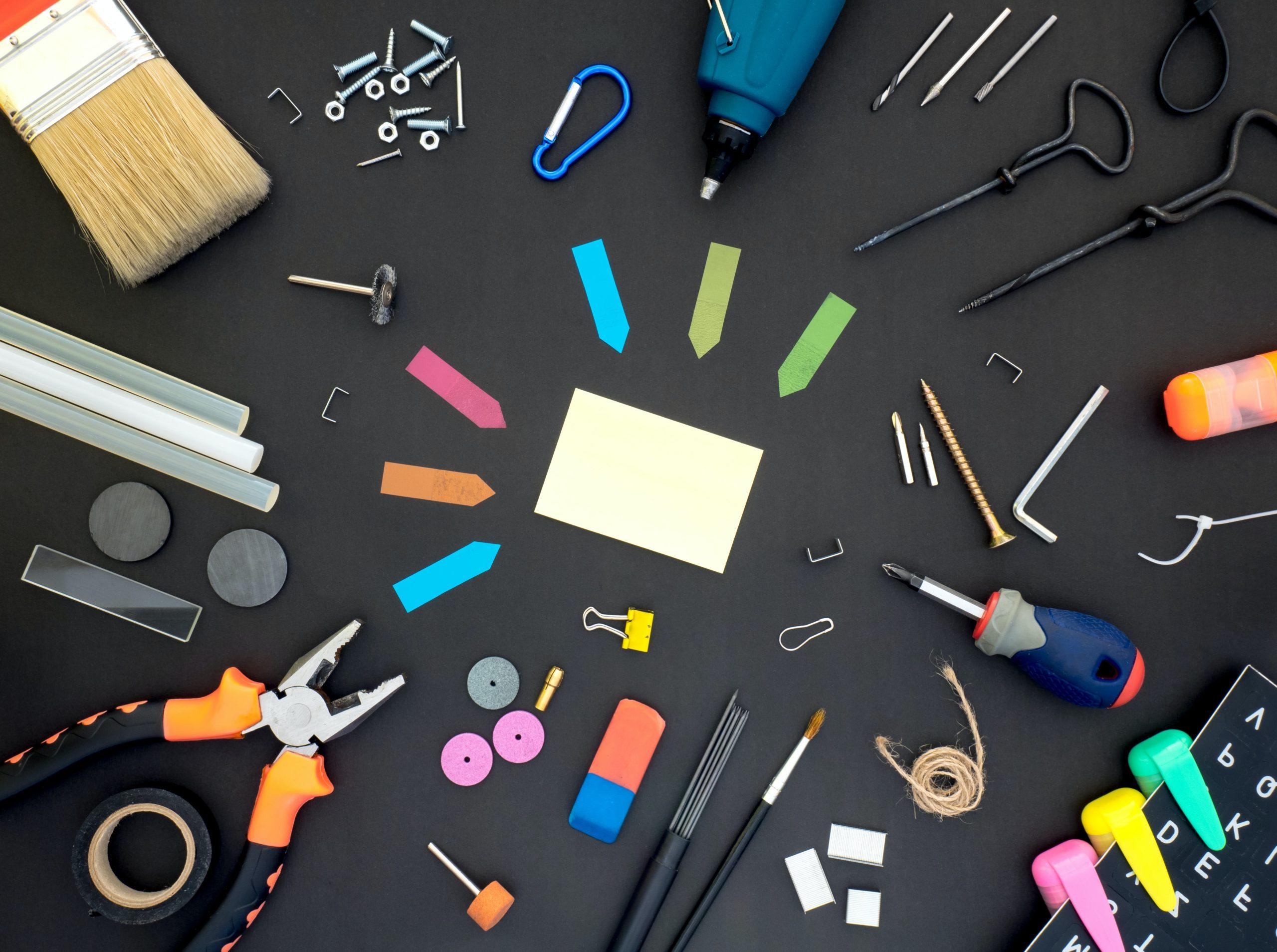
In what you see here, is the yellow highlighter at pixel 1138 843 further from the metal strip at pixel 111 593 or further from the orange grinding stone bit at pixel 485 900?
the metal strip at pixel 111 593

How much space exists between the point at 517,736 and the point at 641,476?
0.58 meters

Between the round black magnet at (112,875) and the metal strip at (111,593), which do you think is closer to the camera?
the round black magnet at (112,875)

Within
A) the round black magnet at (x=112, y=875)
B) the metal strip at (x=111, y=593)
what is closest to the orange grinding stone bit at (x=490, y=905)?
the round black magnet at (x=112, y=875)

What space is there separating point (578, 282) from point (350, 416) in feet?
1.74

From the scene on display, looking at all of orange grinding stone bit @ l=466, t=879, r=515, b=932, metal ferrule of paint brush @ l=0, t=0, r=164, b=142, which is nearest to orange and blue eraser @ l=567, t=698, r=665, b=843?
orange grinding stone bit @ l=466, t=879, r=515, b=932

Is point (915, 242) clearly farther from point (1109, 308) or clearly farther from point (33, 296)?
point (33, 296)

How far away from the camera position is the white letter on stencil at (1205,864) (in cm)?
141

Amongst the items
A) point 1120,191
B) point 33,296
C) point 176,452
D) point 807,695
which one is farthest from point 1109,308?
point 33,296

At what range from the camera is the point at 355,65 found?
1.39 meters

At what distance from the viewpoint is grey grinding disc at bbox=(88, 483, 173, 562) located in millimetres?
1397

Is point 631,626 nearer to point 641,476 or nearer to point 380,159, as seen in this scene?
point 641,476

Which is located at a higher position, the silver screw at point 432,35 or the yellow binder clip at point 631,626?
the silver screw at point 432,35

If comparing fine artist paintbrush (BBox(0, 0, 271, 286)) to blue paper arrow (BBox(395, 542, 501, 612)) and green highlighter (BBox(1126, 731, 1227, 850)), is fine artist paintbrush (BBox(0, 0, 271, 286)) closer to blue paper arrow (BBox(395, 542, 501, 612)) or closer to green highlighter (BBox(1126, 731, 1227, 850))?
blue paper arrow (BBox(395, 542, 501, 612))

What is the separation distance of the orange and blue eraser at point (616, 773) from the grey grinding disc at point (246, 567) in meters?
0.73
